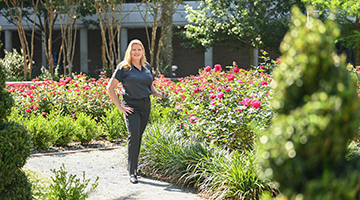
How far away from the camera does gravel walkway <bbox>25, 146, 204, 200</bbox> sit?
15.0 feet

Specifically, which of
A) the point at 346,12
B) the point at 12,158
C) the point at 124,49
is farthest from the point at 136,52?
the point at 124,49

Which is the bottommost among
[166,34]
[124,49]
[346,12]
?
[124,49]

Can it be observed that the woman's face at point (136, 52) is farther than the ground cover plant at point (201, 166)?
Yes

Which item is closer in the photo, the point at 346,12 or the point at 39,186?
the point at 39,186

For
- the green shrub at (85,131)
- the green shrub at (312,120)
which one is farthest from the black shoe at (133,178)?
the green shrub at (312,120)

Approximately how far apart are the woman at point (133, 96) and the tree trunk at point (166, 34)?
42.4 feet

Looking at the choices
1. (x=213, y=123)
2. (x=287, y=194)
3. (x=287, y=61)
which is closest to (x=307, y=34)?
(x=287, y=61)

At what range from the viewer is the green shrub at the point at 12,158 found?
2.86m

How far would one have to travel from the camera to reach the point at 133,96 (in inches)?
200

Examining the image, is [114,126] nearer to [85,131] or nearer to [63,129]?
[85,131]

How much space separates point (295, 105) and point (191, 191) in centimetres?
344

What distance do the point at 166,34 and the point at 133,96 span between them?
44.5 feet

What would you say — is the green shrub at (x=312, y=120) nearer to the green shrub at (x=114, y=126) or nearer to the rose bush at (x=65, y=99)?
the green shrub at (x=114, y=126)

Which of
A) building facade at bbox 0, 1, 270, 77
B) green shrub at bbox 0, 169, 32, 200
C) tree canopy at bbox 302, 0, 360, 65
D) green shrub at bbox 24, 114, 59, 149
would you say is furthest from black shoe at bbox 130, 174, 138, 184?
building facade at bbox 0, 1, 270, 77
